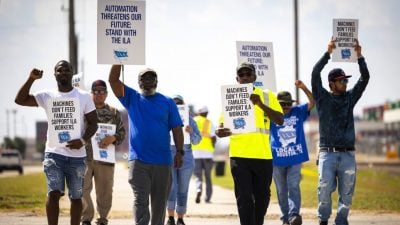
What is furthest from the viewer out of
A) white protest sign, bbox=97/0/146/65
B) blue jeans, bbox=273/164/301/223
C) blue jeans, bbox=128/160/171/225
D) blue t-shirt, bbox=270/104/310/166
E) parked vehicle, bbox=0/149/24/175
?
parked vehicle, bbox=0/149/24/175

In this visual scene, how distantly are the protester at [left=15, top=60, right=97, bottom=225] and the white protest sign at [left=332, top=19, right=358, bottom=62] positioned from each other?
3.73 meters

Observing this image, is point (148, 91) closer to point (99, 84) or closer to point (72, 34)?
point (99, 84)

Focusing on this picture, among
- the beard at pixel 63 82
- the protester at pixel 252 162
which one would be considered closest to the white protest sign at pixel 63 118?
the beard at pixel 63 82

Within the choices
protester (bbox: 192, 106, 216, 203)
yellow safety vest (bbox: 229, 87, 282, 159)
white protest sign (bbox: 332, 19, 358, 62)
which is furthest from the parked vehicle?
yellow safety vest (bbox: 229, 87, 282, 159)

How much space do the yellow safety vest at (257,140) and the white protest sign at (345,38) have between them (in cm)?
171

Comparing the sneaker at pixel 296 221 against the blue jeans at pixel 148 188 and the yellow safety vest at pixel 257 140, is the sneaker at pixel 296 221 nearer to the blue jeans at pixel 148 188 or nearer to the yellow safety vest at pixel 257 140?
the yellow safety vest at pixel 257 140

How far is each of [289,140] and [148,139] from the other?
3625 millimetres

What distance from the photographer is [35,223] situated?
13.1 meters

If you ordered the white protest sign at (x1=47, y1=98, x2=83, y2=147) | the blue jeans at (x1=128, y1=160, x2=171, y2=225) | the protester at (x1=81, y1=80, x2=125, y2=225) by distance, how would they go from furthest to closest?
the protester at (x1=81, y1=80, x2=125, y2=225) → the white protest sign at (x1=47, y1=98, x2=83, y2=147) → the blue jeans at (x1=128, y1=160, x2=171, y2=225)

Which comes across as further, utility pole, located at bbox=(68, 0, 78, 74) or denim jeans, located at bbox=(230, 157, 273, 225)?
utility pole, located at bbox=(68, 0, 78, 74)

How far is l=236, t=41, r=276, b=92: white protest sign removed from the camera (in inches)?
482

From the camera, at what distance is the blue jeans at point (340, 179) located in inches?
410

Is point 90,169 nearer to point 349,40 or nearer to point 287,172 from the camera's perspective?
point 287,172

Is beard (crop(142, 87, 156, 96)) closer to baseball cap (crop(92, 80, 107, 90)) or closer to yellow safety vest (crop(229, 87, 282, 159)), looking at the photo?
yellow safety vest (crop(229, 87, 282, 159))
